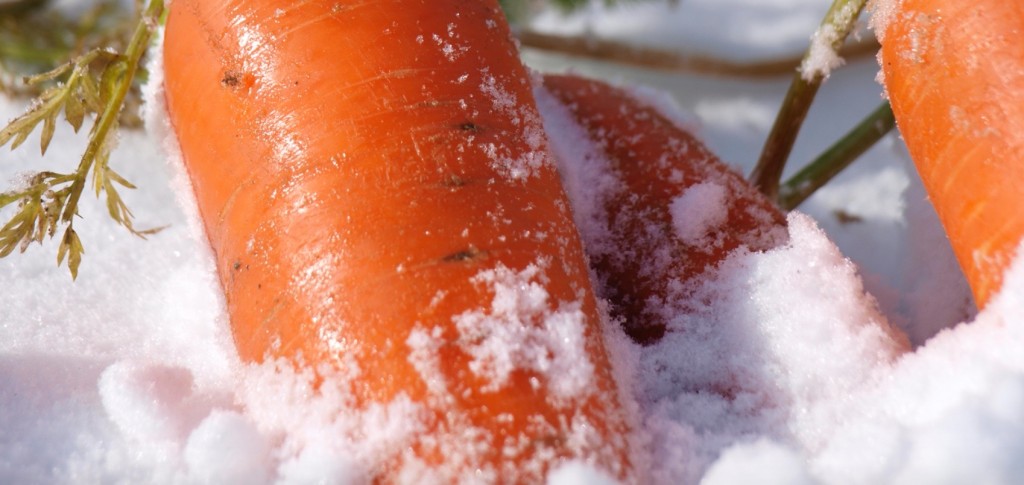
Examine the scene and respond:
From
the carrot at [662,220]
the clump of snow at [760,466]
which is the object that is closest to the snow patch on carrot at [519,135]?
the carrot at [662,220]

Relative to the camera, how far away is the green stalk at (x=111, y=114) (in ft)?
2.10

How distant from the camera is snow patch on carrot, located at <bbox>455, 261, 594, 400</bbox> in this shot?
534mm

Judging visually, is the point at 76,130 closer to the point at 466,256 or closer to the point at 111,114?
the point at 111,114

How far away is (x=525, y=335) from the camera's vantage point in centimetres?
55

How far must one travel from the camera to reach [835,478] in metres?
0.52

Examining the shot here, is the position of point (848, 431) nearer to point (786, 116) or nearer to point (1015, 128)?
point (1015, 128)

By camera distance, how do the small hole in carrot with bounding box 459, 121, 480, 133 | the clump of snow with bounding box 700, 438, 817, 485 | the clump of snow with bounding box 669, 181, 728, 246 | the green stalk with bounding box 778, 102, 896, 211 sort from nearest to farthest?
the clump of snow with bounding box 700, 438, 817, 485, the small hole in carrot with bounding box 459, 121, 480, 133, the clump of snow with bounding box 669, 181, 728, 246, the green stalk with bounding box 778, 102, 896, 211

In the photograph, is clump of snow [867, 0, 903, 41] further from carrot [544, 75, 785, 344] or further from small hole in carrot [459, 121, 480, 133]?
small hole in carrot [459, 121, 480, 133]


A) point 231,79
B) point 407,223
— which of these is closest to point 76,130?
point 231,79

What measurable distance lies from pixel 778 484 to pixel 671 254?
0.80 feet

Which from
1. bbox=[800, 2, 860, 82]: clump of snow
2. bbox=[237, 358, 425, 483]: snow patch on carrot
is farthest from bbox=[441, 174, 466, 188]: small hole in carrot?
bbox=[800, 2, 860, 82]: clump of snow

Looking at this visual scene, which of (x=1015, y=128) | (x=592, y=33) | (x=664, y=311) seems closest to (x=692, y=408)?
(x=664, y=311)

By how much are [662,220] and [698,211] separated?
3 centimetres

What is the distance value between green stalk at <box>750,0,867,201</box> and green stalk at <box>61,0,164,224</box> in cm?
57
